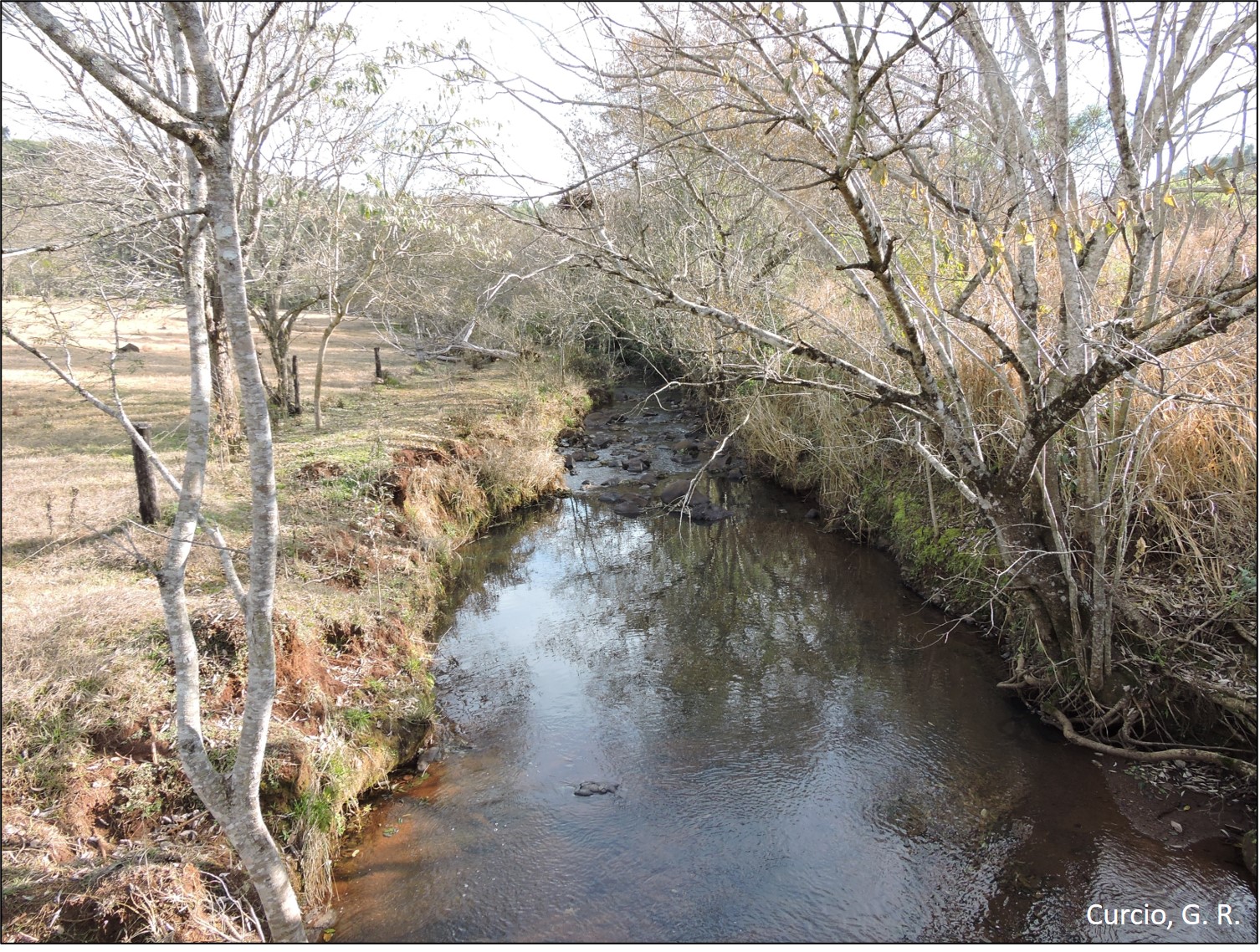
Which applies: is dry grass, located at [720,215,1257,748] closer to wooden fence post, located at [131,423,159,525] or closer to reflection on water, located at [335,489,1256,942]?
reflection on water, located at [335,489,1256,942]

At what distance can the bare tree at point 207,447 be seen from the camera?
2.78 m

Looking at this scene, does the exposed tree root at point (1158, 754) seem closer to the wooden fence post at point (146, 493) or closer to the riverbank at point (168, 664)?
the riverbank at point (168, 664)

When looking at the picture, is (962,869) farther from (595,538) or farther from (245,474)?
(245,474)

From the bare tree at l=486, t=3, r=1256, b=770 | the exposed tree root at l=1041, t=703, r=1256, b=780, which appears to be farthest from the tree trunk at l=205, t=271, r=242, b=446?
the exposed tree root at l=1041, t=703, r=1256, b=780

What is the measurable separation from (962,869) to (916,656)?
110 inches

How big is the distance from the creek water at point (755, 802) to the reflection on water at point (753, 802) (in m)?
0.02

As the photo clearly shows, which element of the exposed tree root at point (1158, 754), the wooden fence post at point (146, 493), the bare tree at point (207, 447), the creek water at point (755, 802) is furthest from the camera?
the wooden fence post at point (146, 493)

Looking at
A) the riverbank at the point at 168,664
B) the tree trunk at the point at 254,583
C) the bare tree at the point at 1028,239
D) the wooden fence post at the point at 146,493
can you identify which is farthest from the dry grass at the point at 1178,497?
the wooden fence post at the point at 146,493

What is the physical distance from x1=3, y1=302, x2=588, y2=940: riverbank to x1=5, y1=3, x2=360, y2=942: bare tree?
0.46 m

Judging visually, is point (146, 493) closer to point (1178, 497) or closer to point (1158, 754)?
point (1158, 754)

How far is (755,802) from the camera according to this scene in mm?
5176

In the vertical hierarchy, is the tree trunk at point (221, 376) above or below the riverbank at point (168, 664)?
above

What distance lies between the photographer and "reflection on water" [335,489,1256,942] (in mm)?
4238

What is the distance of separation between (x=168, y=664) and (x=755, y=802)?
159 inches
